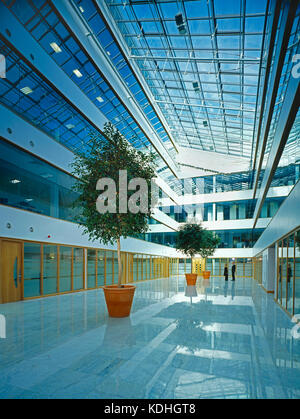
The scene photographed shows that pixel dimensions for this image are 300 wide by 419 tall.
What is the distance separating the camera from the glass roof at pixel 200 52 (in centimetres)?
1353

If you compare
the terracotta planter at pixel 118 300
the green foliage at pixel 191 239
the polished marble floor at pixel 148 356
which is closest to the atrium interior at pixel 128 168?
the polished marble floor at pixel 148 356

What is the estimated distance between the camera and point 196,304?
40.9 feet

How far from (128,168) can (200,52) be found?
10.7 meters

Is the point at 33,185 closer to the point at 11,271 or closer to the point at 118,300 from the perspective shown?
the point at 11,271

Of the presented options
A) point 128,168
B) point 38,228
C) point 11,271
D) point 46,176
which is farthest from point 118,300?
point 46,176

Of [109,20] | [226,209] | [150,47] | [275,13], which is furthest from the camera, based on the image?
[226,209]

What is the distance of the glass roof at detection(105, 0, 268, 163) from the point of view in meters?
13.5

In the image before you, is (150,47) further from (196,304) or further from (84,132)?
Answer: (196,304)

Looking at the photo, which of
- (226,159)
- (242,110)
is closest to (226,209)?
(226,159)

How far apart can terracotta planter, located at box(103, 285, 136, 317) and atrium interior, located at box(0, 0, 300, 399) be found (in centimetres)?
50

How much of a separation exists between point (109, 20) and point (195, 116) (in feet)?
39.2

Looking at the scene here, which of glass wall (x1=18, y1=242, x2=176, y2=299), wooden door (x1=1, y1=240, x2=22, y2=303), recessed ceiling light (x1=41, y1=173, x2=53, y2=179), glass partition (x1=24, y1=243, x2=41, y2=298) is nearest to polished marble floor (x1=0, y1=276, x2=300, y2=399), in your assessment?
wooden door (x1=1, y1=240, x2=22, y2=303)

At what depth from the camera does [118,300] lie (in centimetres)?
906

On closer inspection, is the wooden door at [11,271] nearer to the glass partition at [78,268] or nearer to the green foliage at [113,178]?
the glass partition at [78,268]
